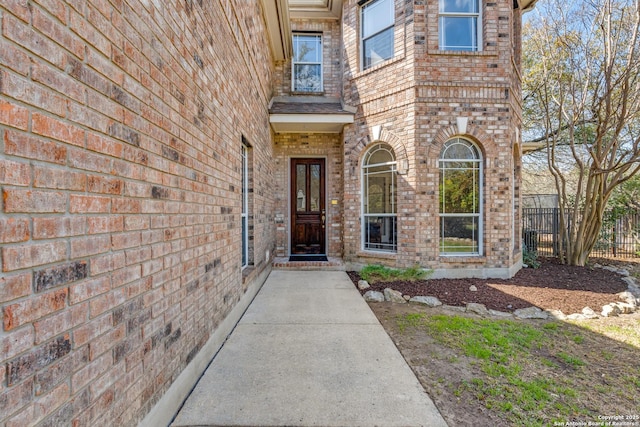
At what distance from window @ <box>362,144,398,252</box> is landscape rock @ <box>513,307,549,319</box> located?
2.47 m

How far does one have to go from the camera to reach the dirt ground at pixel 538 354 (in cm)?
218

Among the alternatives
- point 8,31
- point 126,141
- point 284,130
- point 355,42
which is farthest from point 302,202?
point 8,31

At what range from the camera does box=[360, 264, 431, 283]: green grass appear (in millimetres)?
5801

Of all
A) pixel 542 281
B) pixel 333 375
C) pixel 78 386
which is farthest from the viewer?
pixel 542 281

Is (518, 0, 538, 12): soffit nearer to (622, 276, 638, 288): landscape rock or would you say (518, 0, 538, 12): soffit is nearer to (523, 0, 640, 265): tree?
(523, 0, 640, 265): tree

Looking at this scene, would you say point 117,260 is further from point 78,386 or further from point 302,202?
point 302,202

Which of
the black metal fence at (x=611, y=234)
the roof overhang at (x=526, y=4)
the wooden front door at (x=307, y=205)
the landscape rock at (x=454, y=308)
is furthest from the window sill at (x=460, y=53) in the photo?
the black metal fence at (x=611, y=234)

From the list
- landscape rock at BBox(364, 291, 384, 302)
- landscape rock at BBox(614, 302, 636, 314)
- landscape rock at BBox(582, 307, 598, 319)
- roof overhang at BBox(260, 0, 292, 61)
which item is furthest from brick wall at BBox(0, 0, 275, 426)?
landscape rock at BBox(614, 302, 636, 314)

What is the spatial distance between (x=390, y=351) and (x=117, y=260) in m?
2.45

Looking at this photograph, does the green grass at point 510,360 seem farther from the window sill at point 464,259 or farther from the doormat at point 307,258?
the doormat at point 307,258

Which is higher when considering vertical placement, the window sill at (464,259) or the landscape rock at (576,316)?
the window sill at (464,259)

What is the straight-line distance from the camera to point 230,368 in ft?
8.23

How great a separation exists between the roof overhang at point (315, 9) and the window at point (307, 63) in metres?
0.45

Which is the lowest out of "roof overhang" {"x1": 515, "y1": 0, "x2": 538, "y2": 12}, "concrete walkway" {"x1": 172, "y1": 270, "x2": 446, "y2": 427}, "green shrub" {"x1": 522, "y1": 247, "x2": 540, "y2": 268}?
"concrete walkway" {"x1": 172, "y1": 270, "x2": 446, "y2": 427}
